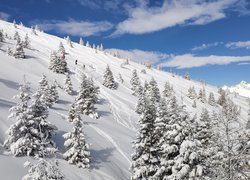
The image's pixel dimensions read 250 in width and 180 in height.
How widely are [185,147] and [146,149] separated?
19.0 feet

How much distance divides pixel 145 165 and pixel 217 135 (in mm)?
14659

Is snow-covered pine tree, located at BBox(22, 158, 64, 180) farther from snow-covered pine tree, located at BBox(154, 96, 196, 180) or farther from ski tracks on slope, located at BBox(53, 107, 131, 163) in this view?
ski tracks on slope, located at BBox(53, 107, 131, 163)

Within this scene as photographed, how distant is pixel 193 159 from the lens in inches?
888

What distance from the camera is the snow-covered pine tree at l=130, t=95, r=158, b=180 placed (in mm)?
27219

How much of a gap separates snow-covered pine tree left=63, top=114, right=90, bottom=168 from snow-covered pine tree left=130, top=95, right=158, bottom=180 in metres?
4.86

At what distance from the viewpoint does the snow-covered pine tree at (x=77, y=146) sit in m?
29.6

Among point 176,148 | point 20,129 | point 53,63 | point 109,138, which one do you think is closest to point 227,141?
point 176,148

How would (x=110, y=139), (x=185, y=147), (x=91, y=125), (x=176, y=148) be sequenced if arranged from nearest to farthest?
(x=185, y=147)
(x=176, y=148)
(x=110, y=139)
(x=91, y=125)

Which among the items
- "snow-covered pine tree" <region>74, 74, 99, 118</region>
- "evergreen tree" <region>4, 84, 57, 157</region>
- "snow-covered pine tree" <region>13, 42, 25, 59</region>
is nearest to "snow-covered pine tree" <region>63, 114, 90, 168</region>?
"evergreen tree" <region>4, 84, 57, 157</region>

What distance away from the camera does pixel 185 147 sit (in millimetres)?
22547

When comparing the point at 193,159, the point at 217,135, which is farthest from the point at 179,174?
the point at 217,135

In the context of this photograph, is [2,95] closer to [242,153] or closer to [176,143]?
[176,143]

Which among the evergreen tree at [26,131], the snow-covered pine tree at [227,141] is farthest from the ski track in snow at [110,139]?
the snow-covered pine tree at [227,141]

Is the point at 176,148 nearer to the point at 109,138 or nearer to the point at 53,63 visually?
the point at 109,138
